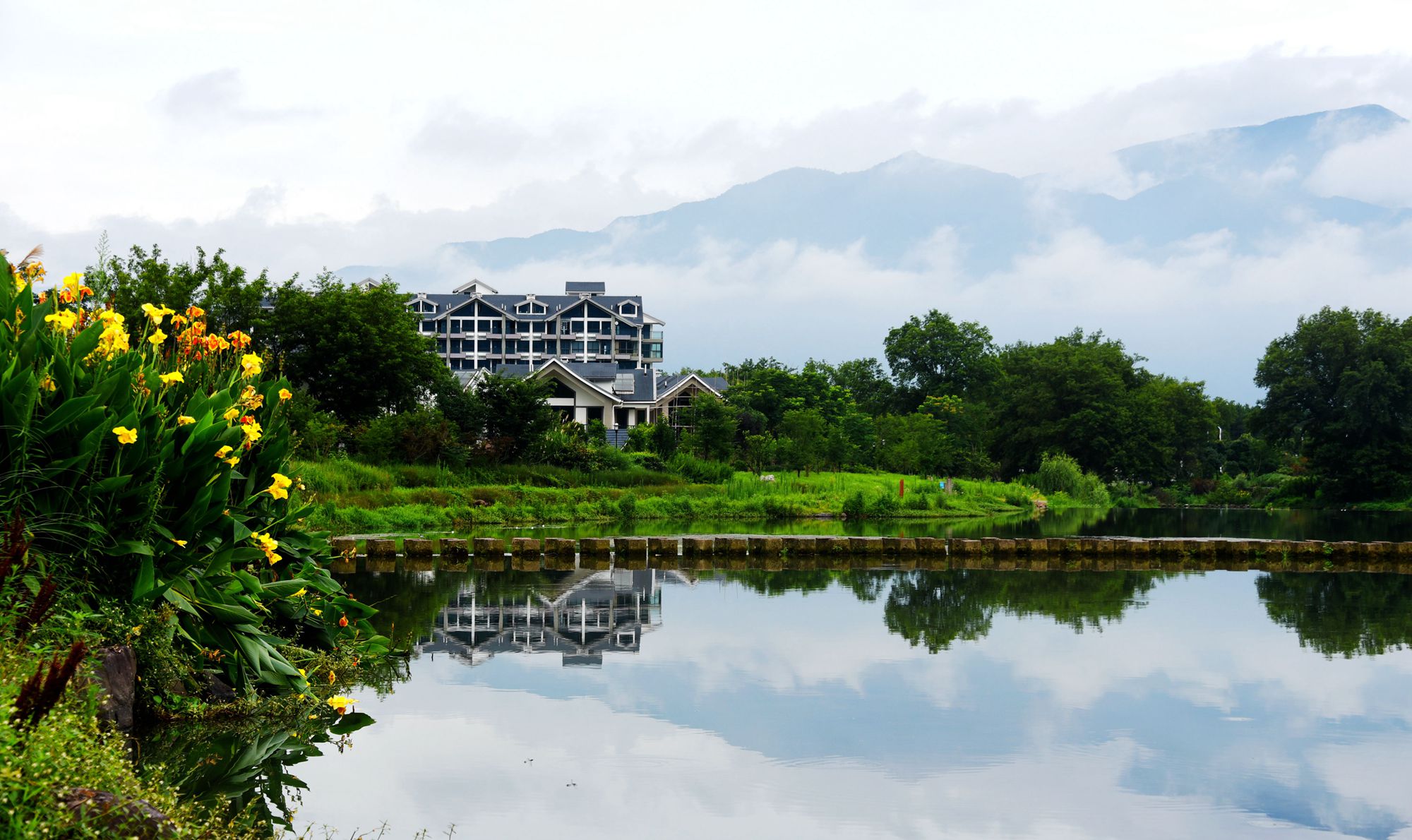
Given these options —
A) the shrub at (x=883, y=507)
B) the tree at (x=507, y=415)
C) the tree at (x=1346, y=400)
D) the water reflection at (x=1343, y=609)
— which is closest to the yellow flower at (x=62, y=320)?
the water reflection at (x=1343, y=609)

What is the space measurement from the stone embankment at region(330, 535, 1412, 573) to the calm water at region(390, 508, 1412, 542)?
3909 millimetres

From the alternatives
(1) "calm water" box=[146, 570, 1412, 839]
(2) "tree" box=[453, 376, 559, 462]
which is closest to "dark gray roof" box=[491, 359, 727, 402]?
(2) "tree" box=[453, 376, 559, 462]

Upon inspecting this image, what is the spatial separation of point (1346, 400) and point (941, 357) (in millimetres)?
25108

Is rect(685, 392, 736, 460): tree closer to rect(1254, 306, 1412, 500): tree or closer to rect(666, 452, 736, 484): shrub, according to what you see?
rect(666, 452, 736, 484): shrub

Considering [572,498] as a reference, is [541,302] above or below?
above

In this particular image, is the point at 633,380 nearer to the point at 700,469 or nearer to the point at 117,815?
the point at 700,469

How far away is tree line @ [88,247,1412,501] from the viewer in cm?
3091

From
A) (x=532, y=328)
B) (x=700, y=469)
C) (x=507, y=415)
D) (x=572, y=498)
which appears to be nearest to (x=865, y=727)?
(x=572, y=498)

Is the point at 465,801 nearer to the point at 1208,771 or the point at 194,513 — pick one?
the point at 194,513

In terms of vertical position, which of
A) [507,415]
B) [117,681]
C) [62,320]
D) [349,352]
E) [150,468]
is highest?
[349,352]

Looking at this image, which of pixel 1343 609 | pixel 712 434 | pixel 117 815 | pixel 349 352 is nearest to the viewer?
pixel 117 815

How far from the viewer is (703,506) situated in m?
29.7

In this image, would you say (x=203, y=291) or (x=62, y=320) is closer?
(x=62, y=320)

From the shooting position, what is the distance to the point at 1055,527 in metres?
29.6
